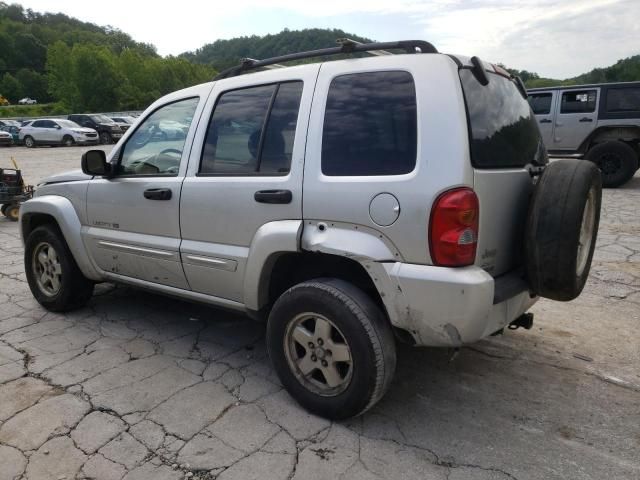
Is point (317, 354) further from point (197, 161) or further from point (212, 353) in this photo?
point (197, 161)

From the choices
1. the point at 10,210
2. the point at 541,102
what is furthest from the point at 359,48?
the point at 541,102

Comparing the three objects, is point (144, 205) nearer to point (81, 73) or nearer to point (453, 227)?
point (453, 227)

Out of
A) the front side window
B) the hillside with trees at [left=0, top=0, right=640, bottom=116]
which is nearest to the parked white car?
the hillside with trees at [left=0, top=0, right=640, bottom=116]

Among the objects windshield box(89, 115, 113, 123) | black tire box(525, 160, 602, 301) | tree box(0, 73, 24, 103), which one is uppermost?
tree box(0, 73, 24, 103)

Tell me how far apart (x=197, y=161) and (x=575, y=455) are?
2687mm

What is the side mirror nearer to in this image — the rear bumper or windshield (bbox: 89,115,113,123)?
the rear bumper

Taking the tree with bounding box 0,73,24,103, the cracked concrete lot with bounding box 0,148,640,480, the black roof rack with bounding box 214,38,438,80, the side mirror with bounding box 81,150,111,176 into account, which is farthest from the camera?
the tree with bounding box 0,73,24,103

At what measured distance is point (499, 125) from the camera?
2.62m

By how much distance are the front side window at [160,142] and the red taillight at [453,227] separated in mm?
1878

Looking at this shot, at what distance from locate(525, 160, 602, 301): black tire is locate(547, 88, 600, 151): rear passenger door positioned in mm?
9443

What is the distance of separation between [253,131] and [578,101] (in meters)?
10.2

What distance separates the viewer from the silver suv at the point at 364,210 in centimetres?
231

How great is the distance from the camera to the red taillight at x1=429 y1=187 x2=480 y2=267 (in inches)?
88.0

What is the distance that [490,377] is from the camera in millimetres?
3131
